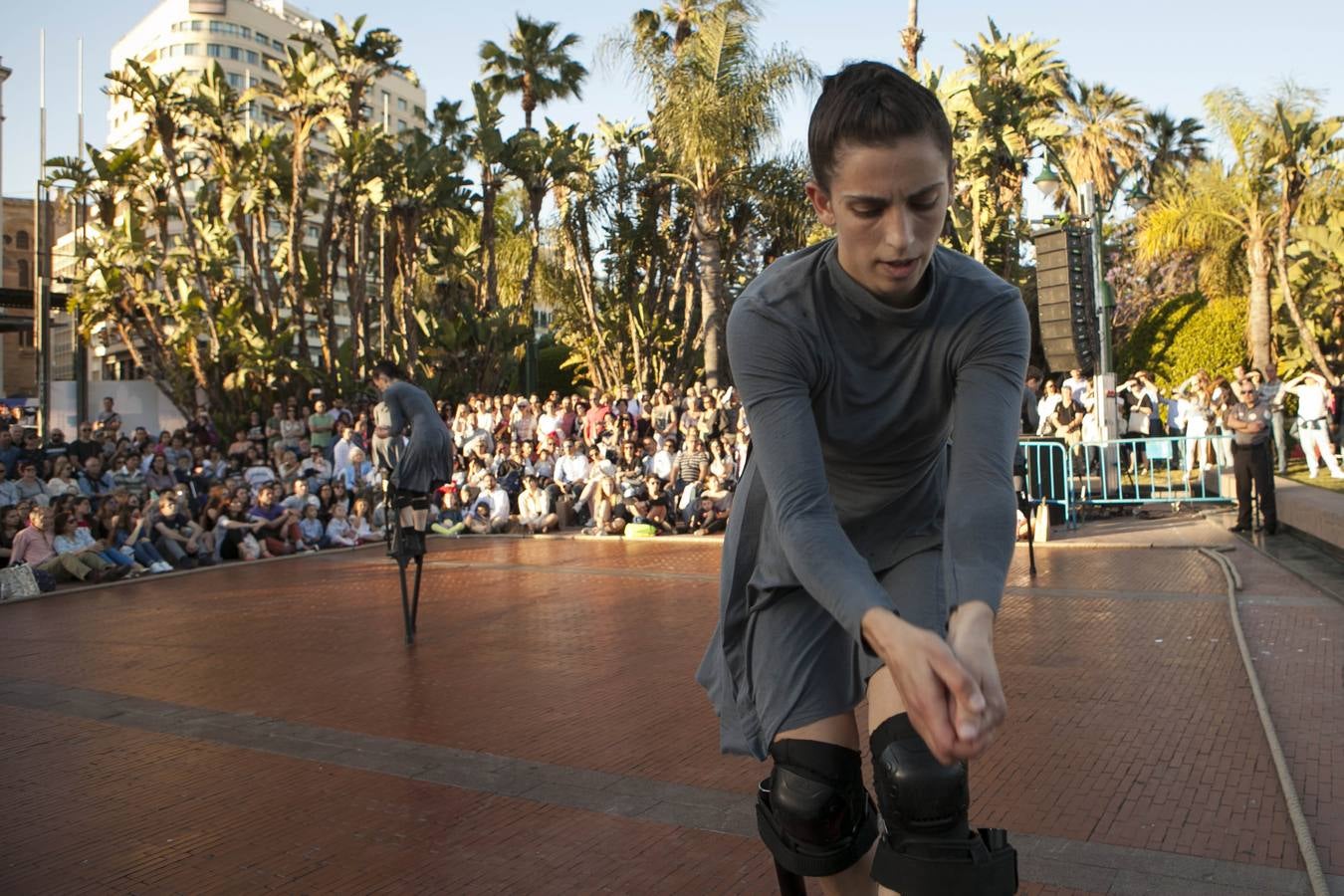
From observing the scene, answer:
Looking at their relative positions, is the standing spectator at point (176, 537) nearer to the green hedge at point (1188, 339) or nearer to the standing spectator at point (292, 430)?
the standing spectator at point (292, 430)

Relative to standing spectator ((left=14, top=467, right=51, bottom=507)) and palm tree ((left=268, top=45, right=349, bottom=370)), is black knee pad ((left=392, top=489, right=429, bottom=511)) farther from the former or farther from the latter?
palm tree ((left=268, top=45, right=349, bottom=370))

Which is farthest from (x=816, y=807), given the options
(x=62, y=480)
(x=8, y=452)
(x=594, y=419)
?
(x=594, y=419)

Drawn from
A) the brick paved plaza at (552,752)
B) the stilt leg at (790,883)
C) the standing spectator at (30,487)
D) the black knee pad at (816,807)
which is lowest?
the brick paved plaza at (552,752)

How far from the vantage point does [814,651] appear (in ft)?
7.64

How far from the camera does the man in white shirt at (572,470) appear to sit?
1906 cm

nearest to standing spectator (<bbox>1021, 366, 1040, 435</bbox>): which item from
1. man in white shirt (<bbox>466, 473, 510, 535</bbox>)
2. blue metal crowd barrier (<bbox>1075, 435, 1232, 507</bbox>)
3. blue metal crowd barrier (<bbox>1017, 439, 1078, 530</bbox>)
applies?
blue metal crowd barrier (<bbox>1017, 439, 1078, 530</bbox>)

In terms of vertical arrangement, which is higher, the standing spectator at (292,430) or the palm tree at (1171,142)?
the palm tree at (1171,142)

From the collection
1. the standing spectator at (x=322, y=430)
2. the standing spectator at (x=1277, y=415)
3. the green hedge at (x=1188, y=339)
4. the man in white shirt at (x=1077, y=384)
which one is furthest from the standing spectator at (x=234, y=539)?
the green hedge at (x=1188, y=339)

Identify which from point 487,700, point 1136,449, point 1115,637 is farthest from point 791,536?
point 1136,449

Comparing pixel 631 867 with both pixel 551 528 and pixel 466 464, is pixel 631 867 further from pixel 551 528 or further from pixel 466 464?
pixel 466 464

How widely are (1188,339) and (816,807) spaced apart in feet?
85.1

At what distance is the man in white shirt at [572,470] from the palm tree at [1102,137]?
19.5m

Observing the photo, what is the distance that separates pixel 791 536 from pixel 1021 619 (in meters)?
6.95

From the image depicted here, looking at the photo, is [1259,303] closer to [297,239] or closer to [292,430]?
[292,430]
